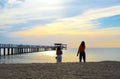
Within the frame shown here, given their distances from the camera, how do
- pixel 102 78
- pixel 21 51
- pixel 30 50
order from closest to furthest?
pixel 102 78 < pixel 21 51 < pixel 30 50

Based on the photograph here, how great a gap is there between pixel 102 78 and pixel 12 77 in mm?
3662

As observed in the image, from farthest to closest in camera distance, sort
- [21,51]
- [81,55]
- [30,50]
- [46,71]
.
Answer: [30,50]
[21,51]
[81,55]
[46,71]

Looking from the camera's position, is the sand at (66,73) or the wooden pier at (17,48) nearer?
the sand at (66,73)

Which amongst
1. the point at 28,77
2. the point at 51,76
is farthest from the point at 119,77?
the point at 28,77

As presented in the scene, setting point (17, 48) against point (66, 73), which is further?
point (17, 48)

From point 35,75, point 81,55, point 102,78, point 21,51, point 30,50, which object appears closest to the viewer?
point 102,78

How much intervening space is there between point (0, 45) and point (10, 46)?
8272 millimetres

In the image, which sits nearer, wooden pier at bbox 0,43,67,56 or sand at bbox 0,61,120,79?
sand at bbox 0,61,120,79

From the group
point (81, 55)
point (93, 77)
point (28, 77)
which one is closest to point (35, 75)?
point (28, 77)

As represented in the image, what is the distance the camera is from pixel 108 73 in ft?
46.3

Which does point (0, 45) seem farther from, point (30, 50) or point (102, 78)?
point (102, 78)

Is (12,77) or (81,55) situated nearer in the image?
(12,77)

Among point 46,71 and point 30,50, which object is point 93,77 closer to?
point 46,71

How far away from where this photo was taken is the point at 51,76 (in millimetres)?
13375
